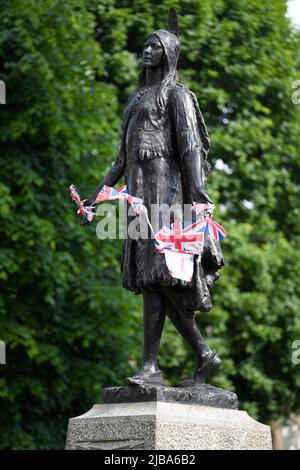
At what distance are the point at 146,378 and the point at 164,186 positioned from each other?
4.80ft

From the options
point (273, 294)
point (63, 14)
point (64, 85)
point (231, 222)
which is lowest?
point (273, 294)

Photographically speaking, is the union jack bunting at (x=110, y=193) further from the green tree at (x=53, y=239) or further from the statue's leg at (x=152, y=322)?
the green tree at (x=53, y=239)

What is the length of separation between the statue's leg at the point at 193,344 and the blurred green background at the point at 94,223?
7050 millimetres

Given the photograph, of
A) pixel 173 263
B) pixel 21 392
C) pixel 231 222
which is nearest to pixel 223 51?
pixel 231 222

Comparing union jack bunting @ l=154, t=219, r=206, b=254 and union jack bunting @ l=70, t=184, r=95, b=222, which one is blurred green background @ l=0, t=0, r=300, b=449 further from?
union jack bunting @ l=154, t=219, r=206, b=254

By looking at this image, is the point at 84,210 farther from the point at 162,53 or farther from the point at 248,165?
the point at 248,165

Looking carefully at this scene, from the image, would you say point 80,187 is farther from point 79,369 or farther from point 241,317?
point 241,317

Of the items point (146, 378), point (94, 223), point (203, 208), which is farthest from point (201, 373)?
point (94, 223)

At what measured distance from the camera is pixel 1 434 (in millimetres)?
15836

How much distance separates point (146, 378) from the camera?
8.02 metres

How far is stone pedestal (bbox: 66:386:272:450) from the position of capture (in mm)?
7441

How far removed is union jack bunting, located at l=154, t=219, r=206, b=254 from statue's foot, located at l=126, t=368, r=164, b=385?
0.94 metres

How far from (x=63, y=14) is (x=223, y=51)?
5096 mm

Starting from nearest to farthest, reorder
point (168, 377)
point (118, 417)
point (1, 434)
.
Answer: point (118, 417)
point (1, 434)
point (168, 377)
